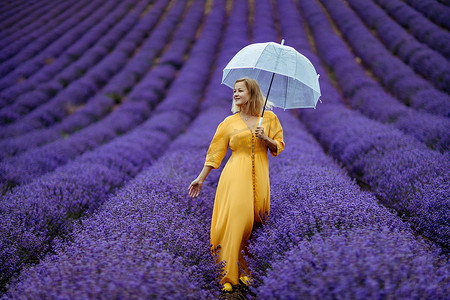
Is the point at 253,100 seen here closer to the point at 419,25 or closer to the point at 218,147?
the point at 218,147

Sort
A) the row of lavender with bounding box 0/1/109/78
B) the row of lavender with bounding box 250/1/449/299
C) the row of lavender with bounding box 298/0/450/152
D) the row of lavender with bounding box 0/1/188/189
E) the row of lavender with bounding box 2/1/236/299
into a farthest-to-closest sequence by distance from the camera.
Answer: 1. the row of lavender with bounding box 0/1/109/78
2. the row of lavender with bounding box 0/1/188/189
3. the row of lavender with bounding box 298/0/450/152
4. the row of lavender with bounding box 2/1/236/299
5. the row of lavender with bounding box 250/1/449/299

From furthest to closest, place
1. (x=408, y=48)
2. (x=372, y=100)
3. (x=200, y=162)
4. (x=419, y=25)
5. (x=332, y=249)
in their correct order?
(x=419, y=25), (x=408, y=48), (x=372, y=100), (x=200, y=162), (x=332, y=249)

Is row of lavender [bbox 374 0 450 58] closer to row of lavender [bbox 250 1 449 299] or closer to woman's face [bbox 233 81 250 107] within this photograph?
row of lavender [bbox 250 1 449 299]

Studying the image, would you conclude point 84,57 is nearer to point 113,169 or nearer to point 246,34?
point 246,34

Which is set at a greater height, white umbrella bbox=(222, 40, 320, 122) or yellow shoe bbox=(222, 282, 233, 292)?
white umbrella bbox=(222, 40, 320, 122)

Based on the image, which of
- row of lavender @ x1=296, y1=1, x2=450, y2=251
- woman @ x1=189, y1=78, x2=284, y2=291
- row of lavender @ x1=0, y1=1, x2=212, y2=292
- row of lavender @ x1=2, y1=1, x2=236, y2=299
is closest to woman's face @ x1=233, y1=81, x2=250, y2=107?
woman @ x1=189, y1=78, x2=284, y2=291

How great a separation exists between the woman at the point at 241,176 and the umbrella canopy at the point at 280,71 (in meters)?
0.15

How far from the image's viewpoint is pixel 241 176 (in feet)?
6.44

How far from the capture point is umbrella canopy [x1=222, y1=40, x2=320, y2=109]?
190 cm

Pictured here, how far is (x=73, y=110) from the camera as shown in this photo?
25.2ft

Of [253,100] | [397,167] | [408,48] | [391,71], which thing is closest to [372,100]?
[391,71]

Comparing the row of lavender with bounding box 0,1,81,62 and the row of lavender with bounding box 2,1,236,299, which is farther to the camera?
the row of lavender with bounding box 0,1,81,62

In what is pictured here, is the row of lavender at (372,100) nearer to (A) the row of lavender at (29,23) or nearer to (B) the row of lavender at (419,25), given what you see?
(B) the row of lavender at (419,25)

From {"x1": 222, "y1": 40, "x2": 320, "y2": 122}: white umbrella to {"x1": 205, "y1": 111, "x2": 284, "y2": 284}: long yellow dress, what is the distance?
0.33 m
